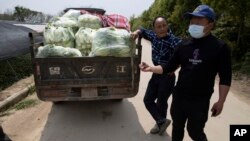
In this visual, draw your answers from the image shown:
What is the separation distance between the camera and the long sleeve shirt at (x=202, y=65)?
3695 mm

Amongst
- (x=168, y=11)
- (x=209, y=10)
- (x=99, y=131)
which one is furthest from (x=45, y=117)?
(x=168, y=11)

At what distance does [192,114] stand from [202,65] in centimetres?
55

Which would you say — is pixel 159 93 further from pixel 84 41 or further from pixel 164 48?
pixel 84 41

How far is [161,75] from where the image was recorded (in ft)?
17.1

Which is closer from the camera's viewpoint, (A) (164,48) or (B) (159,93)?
(A) (164,48)

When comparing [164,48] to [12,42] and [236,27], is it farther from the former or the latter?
[236,27]

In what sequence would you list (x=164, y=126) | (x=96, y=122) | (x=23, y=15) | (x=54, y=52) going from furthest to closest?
(x=23, y=15) < (x=96, y=122) < (x=54, y=52) < (x=164, y=126)

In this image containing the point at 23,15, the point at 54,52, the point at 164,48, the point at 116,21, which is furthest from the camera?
the point at 23,15

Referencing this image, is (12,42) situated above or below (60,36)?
below

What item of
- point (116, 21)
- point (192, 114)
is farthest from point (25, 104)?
point (192, 114)

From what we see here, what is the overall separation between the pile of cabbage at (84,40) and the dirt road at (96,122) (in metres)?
1.22

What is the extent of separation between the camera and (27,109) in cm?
741

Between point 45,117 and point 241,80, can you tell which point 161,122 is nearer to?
point 45,117

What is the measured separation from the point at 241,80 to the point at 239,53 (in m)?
2.91
